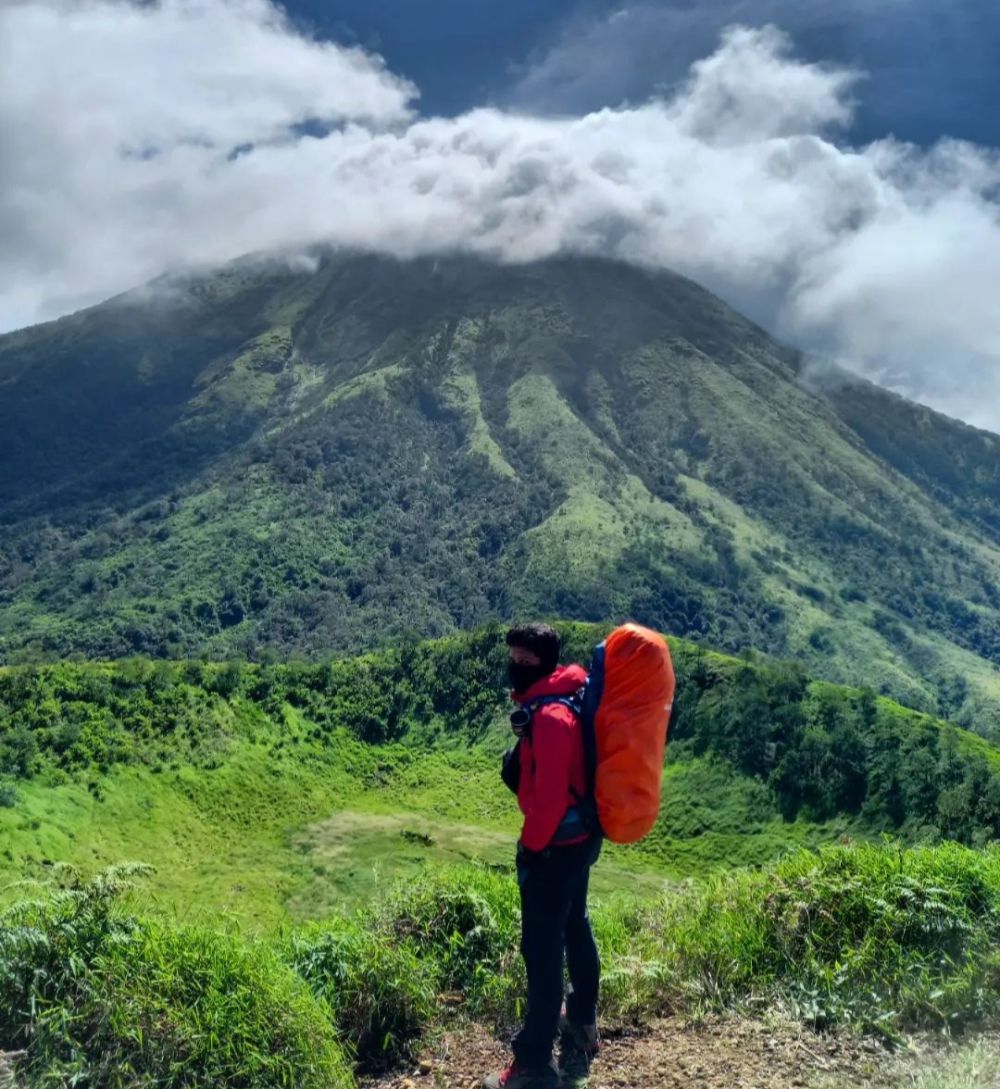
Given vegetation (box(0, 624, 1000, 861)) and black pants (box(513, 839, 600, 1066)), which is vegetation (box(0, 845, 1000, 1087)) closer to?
black pants (box(513, 839, 600, 1066))

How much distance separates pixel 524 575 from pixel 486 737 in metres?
128

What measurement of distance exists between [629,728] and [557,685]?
398 mm

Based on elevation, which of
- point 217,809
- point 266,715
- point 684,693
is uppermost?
point 684,693

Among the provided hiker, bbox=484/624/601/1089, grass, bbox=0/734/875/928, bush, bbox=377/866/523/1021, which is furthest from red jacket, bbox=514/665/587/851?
grass, bbox=0/734/875/928

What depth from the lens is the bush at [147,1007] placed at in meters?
3.87

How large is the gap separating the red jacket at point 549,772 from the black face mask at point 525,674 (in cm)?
27

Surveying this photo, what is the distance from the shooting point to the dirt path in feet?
13.8

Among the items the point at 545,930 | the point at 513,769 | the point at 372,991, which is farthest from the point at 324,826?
the point at 513,769

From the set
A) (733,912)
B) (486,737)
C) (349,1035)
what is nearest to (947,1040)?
(733,912)

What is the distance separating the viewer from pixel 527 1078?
419 centimetres

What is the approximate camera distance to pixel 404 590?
A: 520ft

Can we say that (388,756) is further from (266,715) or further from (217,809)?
(217,809)

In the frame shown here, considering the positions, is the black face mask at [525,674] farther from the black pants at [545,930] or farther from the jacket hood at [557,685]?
the black pants at [545,930]

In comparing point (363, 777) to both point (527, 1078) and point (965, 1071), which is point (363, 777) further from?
point (965, 1071)
